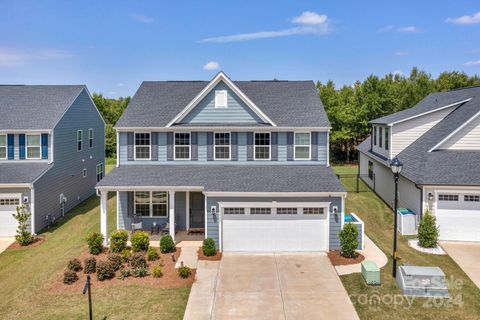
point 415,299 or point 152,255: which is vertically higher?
point 152,255

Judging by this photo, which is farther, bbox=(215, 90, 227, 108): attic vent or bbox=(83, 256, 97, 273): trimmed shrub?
bbox=(215, 90, 227, 108): attic vent

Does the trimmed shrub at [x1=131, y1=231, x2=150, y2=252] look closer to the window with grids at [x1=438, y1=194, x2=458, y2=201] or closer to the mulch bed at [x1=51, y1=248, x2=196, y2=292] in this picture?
the mulch bed at [x1=51, y1=248, x2=196, y2=292]

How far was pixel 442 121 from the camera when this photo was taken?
75.3 feet

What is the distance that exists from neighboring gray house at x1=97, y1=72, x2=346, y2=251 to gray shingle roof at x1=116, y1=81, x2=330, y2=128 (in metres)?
0.09

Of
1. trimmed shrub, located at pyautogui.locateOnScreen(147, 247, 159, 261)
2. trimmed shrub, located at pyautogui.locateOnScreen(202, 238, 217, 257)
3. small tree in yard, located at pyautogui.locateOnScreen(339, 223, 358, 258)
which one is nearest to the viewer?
small tree in yard, located at pyautogui.locateOnScreen(339, 223, 358, 258)

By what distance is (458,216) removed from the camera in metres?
17.8

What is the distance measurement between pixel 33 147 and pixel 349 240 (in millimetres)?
18015

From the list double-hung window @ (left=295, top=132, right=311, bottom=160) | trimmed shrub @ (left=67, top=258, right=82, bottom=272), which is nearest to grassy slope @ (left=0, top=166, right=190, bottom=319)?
trimmed shrub @ (left=67, top=258, right=82, bottom=272)

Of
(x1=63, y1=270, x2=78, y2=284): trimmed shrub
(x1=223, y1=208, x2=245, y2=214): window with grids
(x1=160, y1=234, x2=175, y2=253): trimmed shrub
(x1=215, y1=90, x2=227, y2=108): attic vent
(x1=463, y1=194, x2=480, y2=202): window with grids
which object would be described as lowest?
(x1=63, y1=270, x2=78, y2=284): trimmed shrub

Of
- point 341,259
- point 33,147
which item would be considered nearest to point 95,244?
point 33,147

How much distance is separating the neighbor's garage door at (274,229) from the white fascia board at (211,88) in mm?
4949

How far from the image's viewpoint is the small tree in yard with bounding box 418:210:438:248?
664 inches

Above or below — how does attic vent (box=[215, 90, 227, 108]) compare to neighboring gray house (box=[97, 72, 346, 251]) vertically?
above

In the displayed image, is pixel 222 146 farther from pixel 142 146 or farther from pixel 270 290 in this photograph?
pixel 270 290
